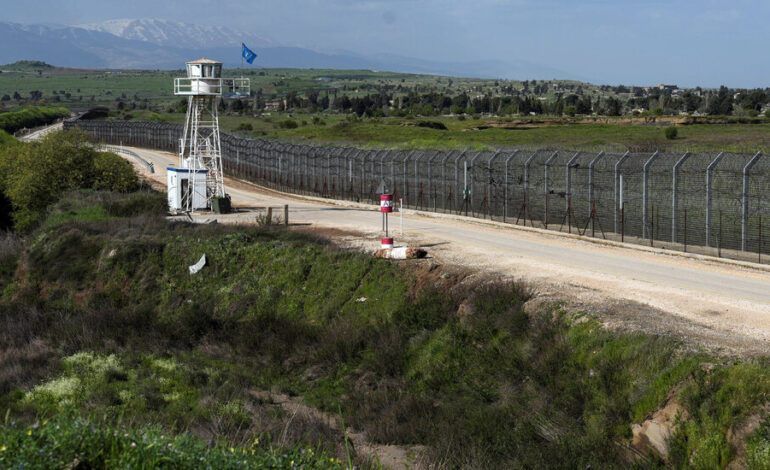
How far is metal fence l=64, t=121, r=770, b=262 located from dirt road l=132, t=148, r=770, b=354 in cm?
142

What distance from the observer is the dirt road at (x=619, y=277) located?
17.0 meters

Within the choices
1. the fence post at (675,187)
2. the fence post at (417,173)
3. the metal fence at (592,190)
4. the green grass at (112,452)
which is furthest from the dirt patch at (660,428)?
the fence post at (417,173)

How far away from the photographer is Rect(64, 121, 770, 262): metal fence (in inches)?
1036

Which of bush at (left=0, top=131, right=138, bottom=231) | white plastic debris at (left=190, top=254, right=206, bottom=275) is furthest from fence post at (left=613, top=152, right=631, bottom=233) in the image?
bush at (left=0, top=131, right=138, bottom=231)

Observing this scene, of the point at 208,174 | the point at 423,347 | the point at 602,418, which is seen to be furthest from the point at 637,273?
the point at 208,174

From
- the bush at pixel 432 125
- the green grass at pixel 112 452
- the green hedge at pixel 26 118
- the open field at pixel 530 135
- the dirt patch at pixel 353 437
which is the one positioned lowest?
the dirt patch at pixel 353 437

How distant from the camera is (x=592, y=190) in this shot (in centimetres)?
3014

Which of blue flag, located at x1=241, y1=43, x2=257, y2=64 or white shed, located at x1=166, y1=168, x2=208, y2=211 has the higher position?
blue flag, located at x1=241, y1=43, x2=257, y2=64

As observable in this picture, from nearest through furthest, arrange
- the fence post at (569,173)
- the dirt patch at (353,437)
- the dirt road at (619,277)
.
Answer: the dirt patch at (353,437) → the dirt road at (619,277) → the fence post at (569,173)

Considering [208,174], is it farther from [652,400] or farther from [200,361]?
[652,400]

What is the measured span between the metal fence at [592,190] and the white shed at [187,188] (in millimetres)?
7815

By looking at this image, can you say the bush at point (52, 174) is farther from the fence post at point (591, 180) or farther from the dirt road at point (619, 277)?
the fence post at point (591, 180)

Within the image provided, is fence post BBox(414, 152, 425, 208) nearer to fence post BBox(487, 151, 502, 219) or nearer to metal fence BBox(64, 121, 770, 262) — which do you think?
metal fence BBox(64, 121, 770, 262)

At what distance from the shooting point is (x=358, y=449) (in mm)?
15516
